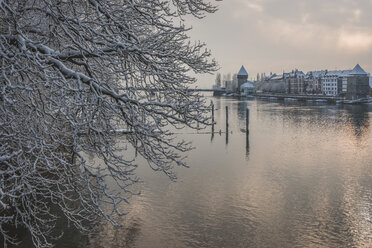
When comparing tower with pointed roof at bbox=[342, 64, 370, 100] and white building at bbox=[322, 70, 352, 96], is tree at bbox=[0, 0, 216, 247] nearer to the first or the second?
tower with pointed roof at bbox=[342, 64, 370, 100]

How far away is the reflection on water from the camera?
11672mm

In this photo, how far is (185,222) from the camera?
12938mm

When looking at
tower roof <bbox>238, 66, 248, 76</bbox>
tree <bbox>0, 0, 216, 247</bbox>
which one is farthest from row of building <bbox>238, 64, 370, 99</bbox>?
tree <bbox>0, 0, 216, 247</bbox>

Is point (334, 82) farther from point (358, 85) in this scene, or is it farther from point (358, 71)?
point (358, 85)

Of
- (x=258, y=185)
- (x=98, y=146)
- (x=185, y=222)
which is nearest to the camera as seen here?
(x=98, y=146)

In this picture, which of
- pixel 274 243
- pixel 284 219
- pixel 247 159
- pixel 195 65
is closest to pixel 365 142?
pixel 247 159

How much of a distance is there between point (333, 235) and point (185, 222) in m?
5.03

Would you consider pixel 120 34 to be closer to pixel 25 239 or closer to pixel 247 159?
pixel 25 239

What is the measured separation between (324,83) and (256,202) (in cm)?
12499

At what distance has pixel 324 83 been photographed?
424ft

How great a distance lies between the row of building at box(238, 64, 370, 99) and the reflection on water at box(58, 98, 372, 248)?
7616 cm

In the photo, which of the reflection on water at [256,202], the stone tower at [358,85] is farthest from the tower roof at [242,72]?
the reflection on water at [256,202]

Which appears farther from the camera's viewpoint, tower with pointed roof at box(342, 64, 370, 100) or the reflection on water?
tower with pointed roof at box(342, 64, 370, 100)

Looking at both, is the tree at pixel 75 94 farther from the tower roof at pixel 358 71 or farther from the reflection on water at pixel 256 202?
the tower roof at pixel 358 71
